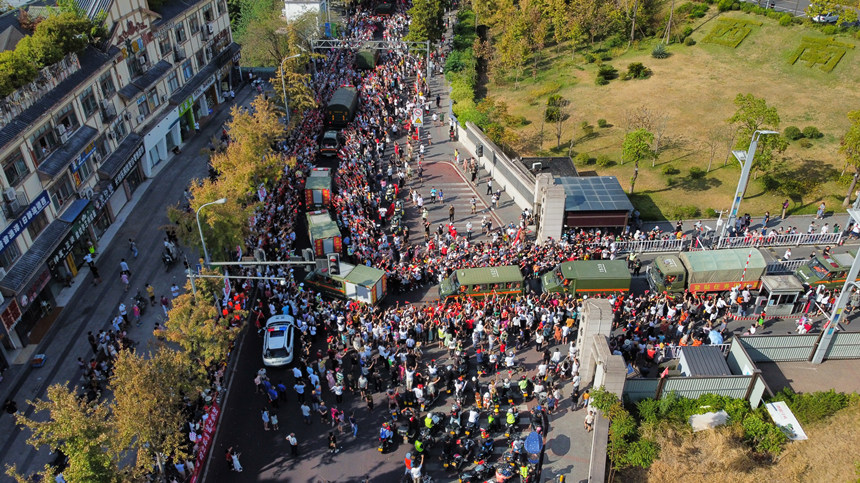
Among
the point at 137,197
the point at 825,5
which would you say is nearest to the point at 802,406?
the point at 137,197

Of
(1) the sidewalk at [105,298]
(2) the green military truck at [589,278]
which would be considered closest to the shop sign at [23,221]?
(1) the sidewalk at [105,298]

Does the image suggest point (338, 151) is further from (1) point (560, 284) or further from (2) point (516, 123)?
(1) point (560, 284)

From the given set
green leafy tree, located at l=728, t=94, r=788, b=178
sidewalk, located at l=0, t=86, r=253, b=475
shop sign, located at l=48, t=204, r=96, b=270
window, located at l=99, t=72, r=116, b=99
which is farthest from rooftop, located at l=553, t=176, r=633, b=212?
window, located at l=99, t=72, r=116, b=99

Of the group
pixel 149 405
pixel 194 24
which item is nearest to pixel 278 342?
pixel 149 405

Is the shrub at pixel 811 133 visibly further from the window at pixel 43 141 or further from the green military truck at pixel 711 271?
the window at pixel 43 141

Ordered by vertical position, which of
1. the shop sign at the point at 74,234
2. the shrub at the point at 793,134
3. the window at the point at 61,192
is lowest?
the shrub at the point at 793,134

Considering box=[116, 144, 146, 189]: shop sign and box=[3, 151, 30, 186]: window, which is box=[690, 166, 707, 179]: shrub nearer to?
box=[116, 144, 146, 189]: shop sign
